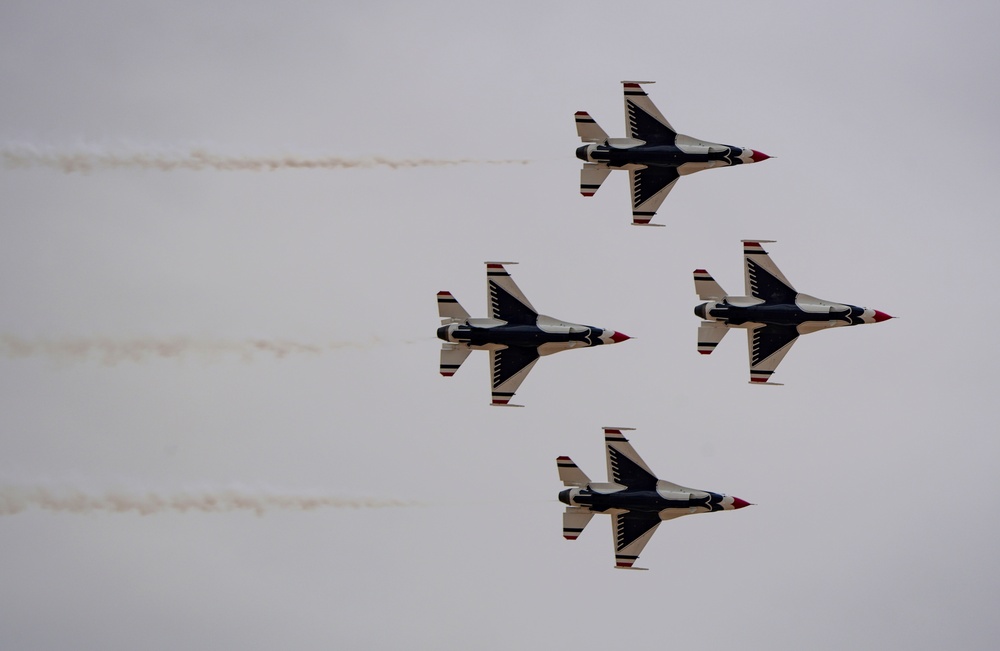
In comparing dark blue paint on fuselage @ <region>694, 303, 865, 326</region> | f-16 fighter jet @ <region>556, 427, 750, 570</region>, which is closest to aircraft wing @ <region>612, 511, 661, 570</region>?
f-16 fighter jet @ <region>556, 427, 750, 570</region>

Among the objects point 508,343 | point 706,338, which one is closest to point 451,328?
point 508,343

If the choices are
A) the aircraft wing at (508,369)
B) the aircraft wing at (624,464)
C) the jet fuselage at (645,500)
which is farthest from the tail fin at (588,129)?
the jet fuselage at (645,500)

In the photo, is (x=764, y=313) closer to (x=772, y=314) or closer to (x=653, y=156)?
(x=772, y=314)

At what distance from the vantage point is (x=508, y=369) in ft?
430

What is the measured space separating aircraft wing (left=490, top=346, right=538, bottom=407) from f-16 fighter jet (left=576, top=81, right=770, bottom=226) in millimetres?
8091

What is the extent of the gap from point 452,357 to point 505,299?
4112 millimetres

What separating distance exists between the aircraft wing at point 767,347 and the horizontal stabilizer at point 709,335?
1.93 m

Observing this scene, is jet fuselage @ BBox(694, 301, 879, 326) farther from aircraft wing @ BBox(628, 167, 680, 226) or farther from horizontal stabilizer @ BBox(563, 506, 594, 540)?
horizontal stabilizer @ BBox(563, 506, 594, 540)

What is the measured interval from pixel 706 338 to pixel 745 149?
928 cm

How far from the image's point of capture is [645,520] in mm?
130750

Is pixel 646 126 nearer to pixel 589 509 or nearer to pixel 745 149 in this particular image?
pixel 745 149

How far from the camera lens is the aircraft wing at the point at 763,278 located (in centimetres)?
13212

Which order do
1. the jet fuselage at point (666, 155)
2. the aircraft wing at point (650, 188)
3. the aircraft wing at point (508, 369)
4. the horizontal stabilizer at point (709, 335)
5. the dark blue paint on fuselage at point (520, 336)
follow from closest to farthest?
1. the dark blue paint on fuselage at point (520, 336)
2. the jet fuselage at point (666, 155)
3. the horizontal stabilizer at point (709, 335)
4. the aircraft wing at point (508, 369)
5. the aircraft wing at point (650, 188)

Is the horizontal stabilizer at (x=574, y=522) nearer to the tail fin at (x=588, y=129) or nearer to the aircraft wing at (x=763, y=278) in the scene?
the aircraft wing at (x=763, y=278)
